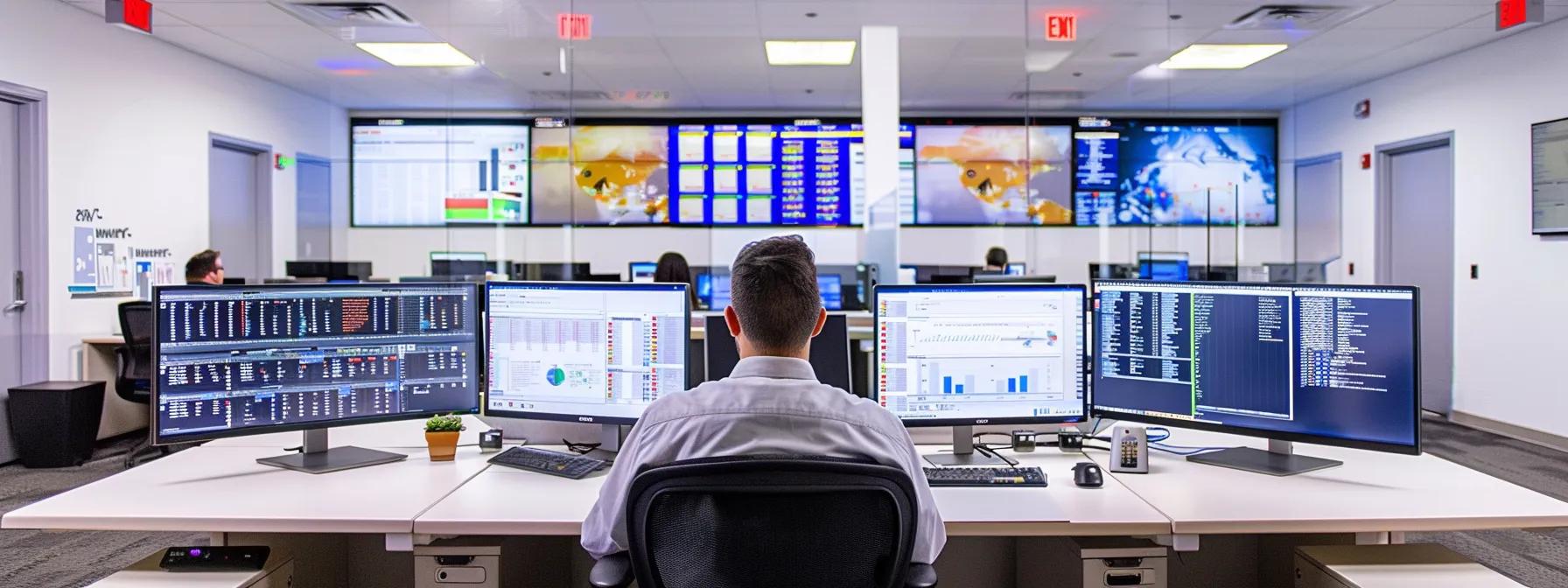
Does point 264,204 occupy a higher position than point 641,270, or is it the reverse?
point 264,204

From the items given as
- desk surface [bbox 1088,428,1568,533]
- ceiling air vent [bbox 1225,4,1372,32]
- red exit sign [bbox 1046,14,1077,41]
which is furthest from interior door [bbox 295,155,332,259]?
desk surface [bbox 1088,428,1568,533]

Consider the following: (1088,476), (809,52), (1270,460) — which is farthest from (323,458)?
(809,52)

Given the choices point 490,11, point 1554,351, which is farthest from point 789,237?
point 1554,351

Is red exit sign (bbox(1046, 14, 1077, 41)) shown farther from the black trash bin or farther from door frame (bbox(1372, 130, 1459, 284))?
the black trash bin

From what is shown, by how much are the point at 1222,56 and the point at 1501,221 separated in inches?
80.6

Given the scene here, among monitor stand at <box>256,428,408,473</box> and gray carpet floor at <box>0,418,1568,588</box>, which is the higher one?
monitor stand at <box>256,428,408,473</box>

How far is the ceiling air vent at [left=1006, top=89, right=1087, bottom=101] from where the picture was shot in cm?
799

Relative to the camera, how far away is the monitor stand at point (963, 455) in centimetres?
228

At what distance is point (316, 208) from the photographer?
319 inches

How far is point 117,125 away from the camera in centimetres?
590

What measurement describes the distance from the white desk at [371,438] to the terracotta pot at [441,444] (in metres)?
0.09

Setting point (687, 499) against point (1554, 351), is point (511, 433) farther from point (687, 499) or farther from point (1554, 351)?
point (1554, 351)

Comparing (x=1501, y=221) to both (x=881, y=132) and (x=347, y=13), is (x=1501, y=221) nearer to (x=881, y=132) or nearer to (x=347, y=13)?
(x=881, y=132)

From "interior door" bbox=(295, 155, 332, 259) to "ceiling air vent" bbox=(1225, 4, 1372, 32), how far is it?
6952 mm
